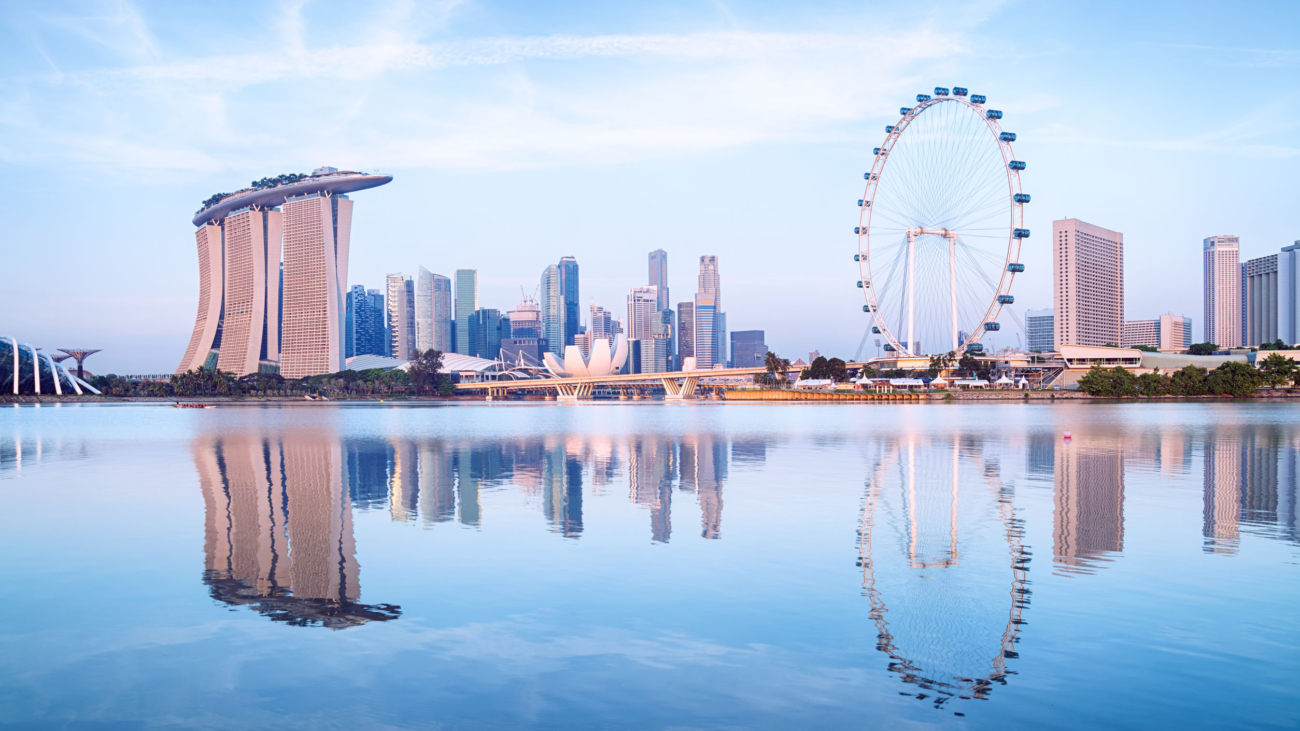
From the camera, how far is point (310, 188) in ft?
600

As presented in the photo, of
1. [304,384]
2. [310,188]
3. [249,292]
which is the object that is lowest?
[304,384]

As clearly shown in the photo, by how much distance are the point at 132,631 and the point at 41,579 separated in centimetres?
350

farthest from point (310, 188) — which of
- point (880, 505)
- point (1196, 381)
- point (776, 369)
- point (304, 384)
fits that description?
point (880, 505)

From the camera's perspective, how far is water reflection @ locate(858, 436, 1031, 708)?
8.01 metres

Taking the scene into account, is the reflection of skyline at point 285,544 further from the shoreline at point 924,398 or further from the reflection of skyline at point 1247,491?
the shoreline at point 924,398

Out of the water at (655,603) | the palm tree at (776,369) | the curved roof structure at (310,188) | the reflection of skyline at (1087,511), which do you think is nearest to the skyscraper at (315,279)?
the curved roof structure at (310,188)

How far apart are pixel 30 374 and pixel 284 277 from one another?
50.5m

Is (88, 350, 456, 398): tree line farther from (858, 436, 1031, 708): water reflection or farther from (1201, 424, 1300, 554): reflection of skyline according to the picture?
(858, 436, 1031, 708): water reflection

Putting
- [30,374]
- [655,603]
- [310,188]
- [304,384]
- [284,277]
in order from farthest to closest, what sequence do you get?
[284,277] → [310,188] → [304,384] → [30,374] → [655,603]

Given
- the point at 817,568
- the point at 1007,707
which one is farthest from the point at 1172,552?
the point at 1007,707

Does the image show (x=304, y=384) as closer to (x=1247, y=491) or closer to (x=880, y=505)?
(x=880, y=505)

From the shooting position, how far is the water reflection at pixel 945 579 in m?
8.01

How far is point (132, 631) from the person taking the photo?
30.4ft

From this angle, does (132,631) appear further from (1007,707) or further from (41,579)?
(1007,707)
